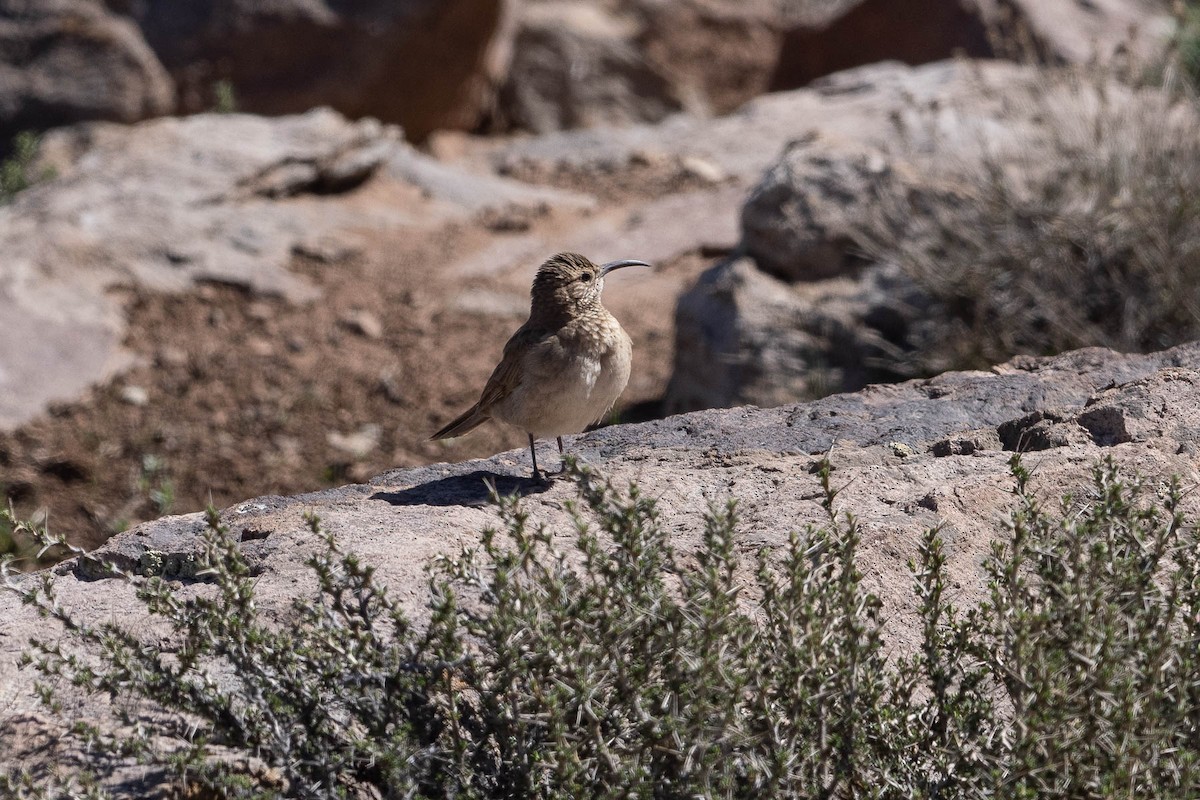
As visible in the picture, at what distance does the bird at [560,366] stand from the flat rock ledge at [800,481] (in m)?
0.15

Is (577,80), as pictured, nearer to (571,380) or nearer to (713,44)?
(713,44)

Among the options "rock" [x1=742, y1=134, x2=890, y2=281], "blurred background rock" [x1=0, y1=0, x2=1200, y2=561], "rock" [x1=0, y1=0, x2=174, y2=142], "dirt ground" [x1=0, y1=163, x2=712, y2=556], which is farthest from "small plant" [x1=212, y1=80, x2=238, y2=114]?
"rock" [x1=742, y1=134, x2=890, y2=281]

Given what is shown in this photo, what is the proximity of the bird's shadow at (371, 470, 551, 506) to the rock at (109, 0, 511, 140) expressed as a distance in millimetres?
8994

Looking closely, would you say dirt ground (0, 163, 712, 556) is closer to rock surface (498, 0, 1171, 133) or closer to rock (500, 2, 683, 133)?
rock (500, 2, 683, 133)

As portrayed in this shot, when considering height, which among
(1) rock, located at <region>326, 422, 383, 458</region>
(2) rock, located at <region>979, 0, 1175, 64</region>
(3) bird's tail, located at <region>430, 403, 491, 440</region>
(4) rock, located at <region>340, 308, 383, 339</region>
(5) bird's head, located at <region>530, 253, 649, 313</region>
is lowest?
(1) rock, located at <region>326, 422, 383, 458</region>

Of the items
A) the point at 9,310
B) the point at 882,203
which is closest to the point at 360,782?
the point at 882,203

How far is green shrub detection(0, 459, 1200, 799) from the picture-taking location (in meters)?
2.42

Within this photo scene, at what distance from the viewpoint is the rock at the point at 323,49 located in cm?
1190

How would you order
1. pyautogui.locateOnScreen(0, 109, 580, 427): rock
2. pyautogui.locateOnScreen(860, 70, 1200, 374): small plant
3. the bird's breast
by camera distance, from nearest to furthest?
the bird's breast
pyautogui.locateOnScreen(860, 70, 1200, 374): small plant
pyautogui.locateOnScreen(0, 109, 580, 427): rock

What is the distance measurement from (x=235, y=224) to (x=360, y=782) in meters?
6.82

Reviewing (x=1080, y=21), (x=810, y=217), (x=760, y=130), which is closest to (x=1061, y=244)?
(x=810, y=217)

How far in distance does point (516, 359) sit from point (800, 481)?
1064 millimetres

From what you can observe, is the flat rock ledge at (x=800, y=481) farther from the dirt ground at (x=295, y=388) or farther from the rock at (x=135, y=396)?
the rock at (x=135, y=396)

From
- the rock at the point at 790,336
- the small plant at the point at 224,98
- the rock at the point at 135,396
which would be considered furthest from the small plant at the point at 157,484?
the small plant at the point at 224,98
